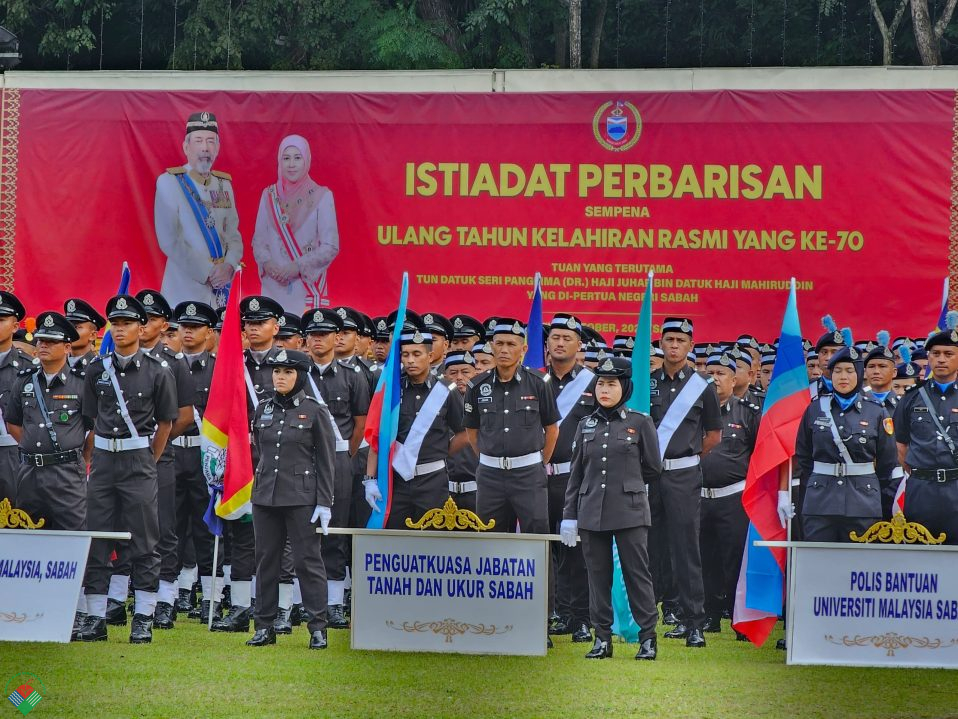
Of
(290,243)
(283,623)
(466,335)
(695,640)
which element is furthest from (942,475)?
(290,243)

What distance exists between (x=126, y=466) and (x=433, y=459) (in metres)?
1.80

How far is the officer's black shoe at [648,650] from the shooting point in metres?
7.88

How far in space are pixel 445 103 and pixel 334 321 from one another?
404cm

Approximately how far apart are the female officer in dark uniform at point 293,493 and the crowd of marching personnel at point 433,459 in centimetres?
1

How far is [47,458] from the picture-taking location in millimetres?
8398

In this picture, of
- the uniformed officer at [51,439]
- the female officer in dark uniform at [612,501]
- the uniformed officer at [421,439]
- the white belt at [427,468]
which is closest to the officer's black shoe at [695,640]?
the female officer in dark uniform at [612,501]

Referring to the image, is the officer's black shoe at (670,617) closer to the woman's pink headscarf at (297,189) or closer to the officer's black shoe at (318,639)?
the officer's black shoe at (318,639)

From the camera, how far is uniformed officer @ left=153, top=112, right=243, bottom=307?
44.5 feet

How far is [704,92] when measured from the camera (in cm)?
1284

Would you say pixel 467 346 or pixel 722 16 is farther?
pixel 722 16

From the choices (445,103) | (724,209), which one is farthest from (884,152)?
(445,103)

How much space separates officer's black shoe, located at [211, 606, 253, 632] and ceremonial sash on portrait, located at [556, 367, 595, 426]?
2.22 m

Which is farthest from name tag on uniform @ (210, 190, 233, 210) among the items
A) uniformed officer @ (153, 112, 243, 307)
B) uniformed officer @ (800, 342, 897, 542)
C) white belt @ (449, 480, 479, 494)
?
uniformed officer @ (800, 342, 897, 542)

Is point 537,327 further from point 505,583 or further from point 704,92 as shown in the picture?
point 704,92
